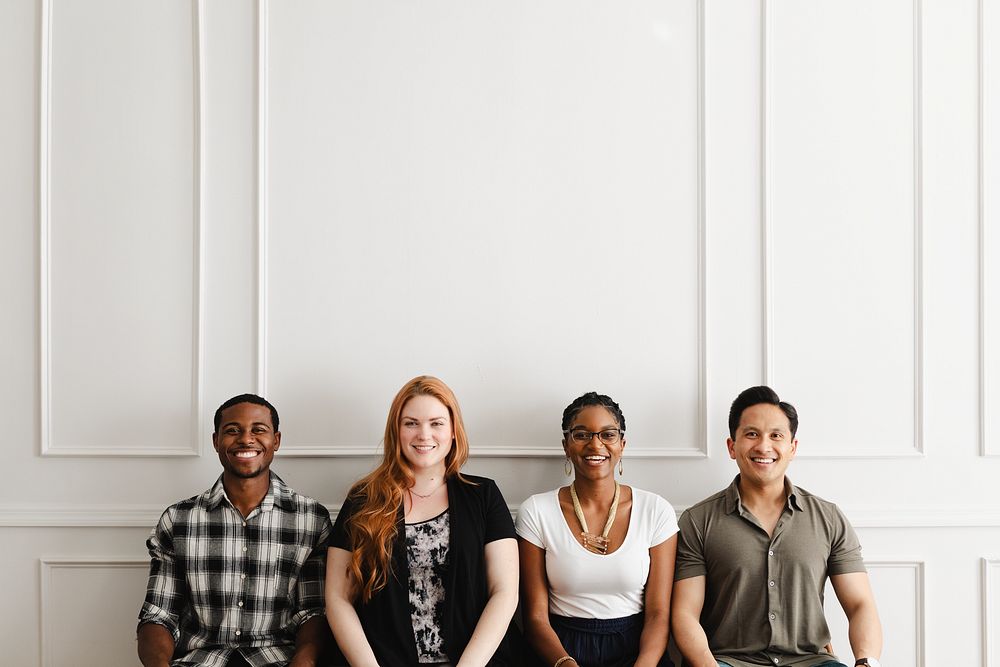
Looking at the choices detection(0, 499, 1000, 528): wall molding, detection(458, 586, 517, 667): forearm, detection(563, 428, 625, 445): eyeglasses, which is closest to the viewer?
detection(458, 586, 517, 667): forearm

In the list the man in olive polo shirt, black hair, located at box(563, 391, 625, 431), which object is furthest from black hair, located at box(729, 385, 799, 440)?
black hair, located at box(563, 391, 625, 431)

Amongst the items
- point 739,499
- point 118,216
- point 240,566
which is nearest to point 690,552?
point 739,499

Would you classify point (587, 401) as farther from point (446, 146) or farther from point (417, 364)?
point (446, 146)

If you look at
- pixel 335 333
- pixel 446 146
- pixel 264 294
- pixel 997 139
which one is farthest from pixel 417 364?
pixel 997 139

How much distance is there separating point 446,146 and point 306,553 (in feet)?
5.04

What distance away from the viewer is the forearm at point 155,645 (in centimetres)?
242

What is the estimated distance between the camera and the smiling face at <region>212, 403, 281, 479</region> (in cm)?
254

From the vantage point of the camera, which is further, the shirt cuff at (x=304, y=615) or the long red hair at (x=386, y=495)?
the shirt cuff at (x=304, y=615)

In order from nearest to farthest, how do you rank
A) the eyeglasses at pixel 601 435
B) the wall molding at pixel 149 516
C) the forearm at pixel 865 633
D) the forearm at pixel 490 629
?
the forearm at pixel 490 629 → the forearm at pixel 865 633 → the eyeglasses at pixel 601 435 → the wall molding at pixel 149 516

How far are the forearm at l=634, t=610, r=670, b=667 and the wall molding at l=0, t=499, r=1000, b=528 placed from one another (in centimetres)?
49

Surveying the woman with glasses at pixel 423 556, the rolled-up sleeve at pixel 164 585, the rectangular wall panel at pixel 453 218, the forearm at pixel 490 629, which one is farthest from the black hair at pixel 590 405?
the rolled-up sleeve at pixel 164 585

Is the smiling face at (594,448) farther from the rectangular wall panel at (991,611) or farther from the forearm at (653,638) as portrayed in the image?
the rectangular wall panel at (991,611)

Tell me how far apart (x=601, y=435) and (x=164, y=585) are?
5.05 feet

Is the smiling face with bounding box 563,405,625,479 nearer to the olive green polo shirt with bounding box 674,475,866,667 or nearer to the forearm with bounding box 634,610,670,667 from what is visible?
the olive green polo shirt with bounding box 674,475,866,667
